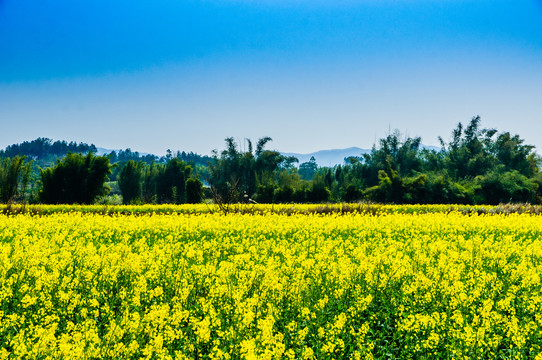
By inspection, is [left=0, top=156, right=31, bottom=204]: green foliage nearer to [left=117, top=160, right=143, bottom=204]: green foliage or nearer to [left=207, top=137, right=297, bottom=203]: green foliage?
[left=117, top=160, right=143, bottom=204]: green foliage

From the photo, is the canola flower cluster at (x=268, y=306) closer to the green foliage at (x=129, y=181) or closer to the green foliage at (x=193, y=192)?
the green foliage at (x=193, y=192)

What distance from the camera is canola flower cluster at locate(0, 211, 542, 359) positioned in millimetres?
4012

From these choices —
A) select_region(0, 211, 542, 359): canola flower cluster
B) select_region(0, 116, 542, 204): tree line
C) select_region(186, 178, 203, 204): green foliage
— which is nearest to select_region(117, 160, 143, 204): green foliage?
select_region(0, 116, 542, 204): tree line

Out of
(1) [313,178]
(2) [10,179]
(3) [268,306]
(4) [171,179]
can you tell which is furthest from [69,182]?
(3) [268,306]

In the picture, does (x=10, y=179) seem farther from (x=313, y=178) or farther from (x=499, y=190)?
(x=499, y=190)

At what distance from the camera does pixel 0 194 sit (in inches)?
1286

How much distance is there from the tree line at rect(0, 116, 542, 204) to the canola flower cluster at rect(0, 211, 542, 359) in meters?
12.0

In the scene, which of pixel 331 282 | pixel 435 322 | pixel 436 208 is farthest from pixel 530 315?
pixel 436 208

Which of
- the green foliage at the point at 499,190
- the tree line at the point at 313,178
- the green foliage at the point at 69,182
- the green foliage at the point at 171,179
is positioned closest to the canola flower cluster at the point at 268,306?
the tree line at the point at 313,178

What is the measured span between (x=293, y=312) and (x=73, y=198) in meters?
30.5

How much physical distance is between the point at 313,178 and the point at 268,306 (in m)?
38.5

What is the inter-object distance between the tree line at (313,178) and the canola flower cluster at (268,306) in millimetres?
11961

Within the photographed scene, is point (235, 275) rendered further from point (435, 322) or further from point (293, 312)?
point (435, 322)

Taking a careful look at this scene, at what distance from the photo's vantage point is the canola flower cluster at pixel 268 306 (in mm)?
4012
